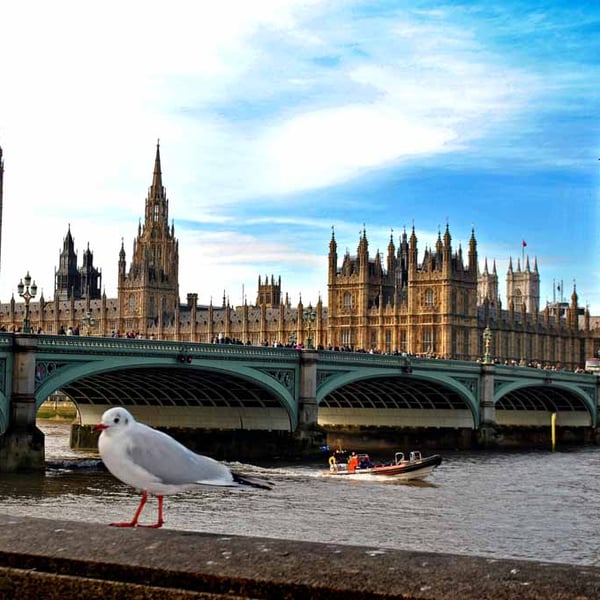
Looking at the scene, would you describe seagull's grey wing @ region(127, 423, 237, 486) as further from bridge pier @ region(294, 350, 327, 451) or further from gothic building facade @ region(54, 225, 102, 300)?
gothic building facade @ region(54, 225, 102, 300)

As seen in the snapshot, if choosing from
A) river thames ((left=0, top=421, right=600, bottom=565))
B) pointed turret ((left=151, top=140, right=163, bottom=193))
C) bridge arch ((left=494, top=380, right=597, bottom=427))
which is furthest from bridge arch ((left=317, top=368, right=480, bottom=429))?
pointed turret ((left=151, top=140, right=163, bottom=193))

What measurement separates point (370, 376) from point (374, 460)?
4260 mm

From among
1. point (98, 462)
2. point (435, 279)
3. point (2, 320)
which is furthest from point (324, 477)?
point (2, 320)

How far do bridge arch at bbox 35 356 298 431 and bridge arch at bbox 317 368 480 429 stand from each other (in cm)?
795

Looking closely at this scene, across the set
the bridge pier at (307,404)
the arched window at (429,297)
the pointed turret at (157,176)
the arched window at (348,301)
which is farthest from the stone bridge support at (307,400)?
the pointed turret at (157,176)

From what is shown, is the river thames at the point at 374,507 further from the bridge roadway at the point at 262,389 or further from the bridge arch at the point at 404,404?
the bridge arch at the point at 404,404

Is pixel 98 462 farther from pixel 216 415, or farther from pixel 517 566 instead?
pixel 517 566

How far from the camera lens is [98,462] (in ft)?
149

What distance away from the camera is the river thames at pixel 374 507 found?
2823 cm

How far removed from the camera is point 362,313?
3989 inches

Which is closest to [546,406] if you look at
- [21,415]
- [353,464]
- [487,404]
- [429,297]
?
[487,404]

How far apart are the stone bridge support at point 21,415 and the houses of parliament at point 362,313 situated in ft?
122

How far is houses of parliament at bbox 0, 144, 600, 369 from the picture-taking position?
97750mm

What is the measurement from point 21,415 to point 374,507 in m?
12.3
